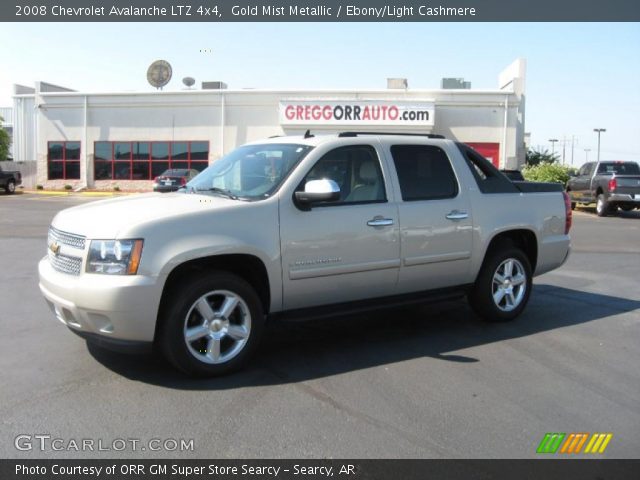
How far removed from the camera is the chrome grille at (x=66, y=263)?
428 cm

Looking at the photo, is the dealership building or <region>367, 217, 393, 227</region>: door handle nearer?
<region>367, 217, 393, 227</region>: door handle

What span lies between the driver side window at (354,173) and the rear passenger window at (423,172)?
0.24 meters

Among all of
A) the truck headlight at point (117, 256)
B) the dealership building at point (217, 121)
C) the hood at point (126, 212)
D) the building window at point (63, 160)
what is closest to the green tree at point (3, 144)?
the dealership building at point (217, 121)

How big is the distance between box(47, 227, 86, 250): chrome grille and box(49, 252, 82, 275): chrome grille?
0.30 feet

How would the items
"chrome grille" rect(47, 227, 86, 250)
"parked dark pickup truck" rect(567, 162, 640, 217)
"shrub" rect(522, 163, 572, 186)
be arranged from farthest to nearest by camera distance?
"shrub" rect(522, 163, 572, 186), "parked dark pickup truck" rect(567, 162, 640, 217), "chrome grille" rect(47, 227, 86, 250)

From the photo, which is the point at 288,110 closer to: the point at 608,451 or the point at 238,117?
the point at 238,117

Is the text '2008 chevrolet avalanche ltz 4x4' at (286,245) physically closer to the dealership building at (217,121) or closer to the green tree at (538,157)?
the dealership building at (217,121)

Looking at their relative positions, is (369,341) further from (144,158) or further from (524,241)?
(144,158)

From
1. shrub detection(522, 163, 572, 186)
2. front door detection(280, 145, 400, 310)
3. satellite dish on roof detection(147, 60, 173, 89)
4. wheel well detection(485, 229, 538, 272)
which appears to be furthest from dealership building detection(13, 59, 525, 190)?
front door detection(280, 145, 400, 310)

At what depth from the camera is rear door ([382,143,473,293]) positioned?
17.7 feet

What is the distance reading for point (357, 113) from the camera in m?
30.8

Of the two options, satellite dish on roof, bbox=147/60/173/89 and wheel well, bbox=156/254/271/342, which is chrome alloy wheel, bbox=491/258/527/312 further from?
satellite dish on roof, bbox=147/60/173/89

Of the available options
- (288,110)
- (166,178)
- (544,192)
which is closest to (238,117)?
(288,110)

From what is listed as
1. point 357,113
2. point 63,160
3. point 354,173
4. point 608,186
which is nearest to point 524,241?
point 354,173
